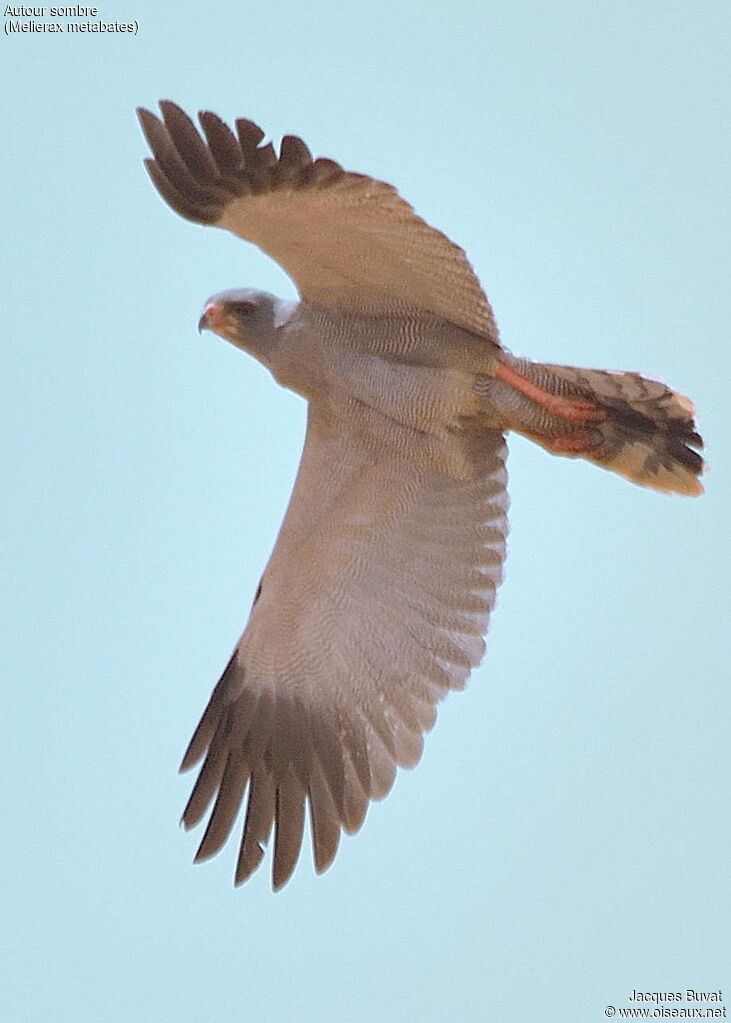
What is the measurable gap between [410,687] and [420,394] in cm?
152

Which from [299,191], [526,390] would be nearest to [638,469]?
[526,390]

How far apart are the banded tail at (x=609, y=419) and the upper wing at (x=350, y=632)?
393 millimetres

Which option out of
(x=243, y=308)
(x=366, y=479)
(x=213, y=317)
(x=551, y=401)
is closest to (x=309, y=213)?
(x=243, y=308)

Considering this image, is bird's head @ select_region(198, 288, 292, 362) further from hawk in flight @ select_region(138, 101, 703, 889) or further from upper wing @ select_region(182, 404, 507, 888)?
upper wing @ select_region(182, 404, 507, 888)

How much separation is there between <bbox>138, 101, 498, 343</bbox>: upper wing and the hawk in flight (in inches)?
0.5

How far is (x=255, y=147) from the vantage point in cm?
753

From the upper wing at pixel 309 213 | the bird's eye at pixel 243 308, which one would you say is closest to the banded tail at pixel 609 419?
the upper wing at pixel 309 213

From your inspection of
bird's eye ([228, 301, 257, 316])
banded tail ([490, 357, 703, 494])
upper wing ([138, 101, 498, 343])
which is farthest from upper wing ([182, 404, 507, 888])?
upper wing ([138, 101, 498, 343])

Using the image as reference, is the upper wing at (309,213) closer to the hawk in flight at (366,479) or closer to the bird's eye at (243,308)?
the hawk in flight at (366,479)

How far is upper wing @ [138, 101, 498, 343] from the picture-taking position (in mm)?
7535

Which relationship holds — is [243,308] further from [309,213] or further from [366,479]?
[366,479]

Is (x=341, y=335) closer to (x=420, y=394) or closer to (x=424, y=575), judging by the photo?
(x=420, y=394)

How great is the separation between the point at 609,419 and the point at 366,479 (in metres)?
1.26

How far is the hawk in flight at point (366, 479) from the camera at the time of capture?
26.6 feet
